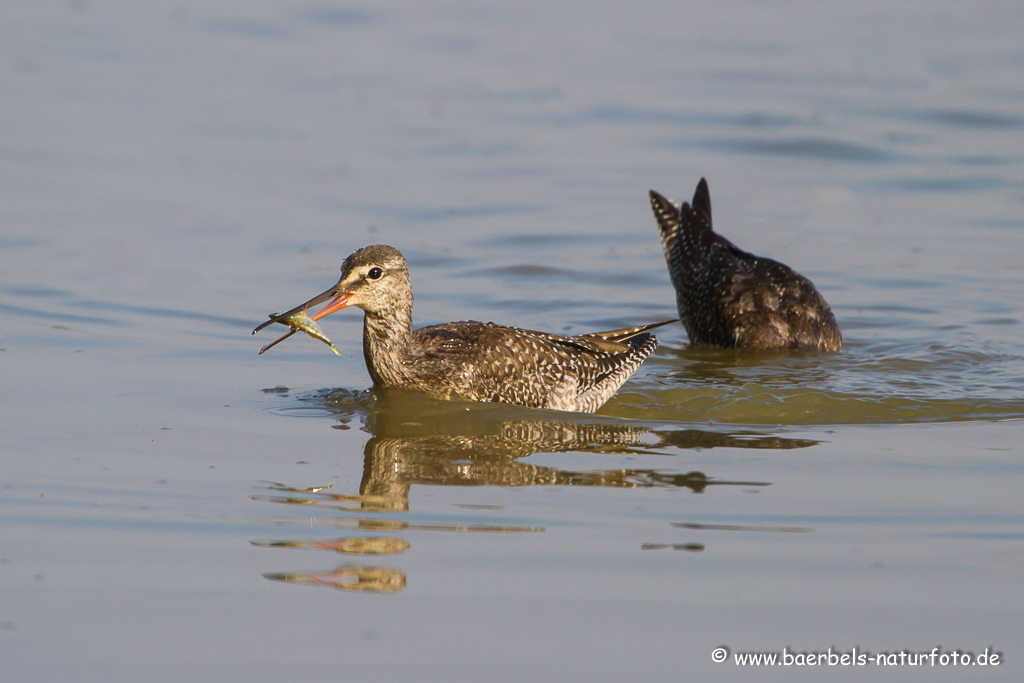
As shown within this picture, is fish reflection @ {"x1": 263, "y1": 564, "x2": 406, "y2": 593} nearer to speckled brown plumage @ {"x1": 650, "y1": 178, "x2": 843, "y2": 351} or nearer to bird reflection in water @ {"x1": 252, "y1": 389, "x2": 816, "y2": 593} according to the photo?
bird reflection in water @ {"x1": 252, "y1": 389, "x2": 816, "y2": 593}

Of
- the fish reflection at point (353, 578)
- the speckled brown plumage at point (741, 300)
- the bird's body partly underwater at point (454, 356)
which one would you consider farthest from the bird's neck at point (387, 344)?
the speckled brown plumage at point (741, 300)

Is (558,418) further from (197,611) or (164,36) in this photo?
(164,36)

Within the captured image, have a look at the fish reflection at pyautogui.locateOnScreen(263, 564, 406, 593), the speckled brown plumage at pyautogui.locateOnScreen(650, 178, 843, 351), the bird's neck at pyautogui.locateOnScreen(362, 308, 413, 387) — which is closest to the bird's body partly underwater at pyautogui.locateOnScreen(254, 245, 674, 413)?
the bird's neck at pyautogui.locateOnScreen(362, 308, 413, 387)

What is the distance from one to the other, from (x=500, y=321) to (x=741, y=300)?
6.22 ft

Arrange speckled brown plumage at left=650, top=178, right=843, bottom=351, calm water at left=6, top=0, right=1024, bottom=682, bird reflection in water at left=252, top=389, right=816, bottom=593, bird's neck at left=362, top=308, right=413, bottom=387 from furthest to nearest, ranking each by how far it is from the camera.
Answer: speckled brown plumage at left=650, top=178, right=843, bottom=351 < bird's neck at left=362, top=308, right=413, bottom=387 < bird reflection in water at left=252, top=389, right=816, bottom=593 < calm water at left=6, top=0, right=1024, bottom=682

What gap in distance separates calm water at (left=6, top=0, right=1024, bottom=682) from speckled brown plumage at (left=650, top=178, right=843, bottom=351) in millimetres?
254

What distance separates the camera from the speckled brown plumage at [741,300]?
33.5ft

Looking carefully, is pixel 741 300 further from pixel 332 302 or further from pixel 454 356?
pixel 332 302

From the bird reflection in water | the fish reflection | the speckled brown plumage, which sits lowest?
the fish reflection

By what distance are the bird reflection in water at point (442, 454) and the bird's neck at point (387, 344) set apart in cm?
12

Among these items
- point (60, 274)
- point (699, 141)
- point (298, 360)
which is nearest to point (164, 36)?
point (699, 141)

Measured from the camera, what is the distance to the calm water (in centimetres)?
479

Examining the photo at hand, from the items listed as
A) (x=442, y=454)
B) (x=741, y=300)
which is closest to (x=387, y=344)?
(x=442, y=454)

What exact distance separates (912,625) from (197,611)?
99.4 inches
